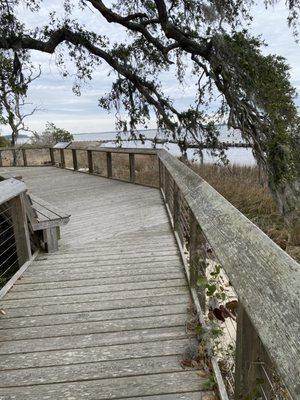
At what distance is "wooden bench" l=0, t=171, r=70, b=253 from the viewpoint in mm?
4363

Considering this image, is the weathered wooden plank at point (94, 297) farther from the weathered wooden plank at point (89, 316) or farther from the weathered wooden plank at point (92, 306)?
the weathered wooden plank at point (89, 316)

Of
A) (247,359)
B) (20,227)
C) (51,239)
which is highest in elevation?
(247,359)

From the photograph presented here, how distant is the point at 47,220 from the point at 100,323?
1.76 meters

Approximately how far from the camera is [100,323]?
2988 mm

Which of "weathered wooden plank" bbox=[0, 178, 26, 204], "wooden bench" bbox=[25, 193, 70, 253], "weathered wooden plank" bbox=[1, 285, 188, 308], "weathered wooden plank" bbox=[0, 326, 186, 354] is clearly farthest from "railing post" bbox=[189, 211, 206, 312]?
"wooden bench" bbox=[25, 193, 70, 253]

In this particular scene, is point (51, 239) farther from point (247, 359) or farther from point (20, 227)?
point (247, 359)

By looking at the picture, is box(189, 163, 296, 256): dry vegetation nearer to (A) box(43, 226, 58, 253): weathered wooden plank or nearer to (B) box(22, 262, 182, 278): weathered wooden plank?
(B) box(22, 262, 182, 278): weathered wooden plank

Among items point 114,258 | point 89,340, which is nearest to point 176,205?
point 114,258

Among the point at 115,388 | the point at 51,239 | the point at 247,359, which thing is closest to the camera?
the point at 247,359

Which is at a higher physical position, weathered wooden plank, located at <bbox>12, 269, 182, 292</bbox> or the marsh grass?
weathered wooden plank, located at <bbox>12, 269, 182, 292</bbox>

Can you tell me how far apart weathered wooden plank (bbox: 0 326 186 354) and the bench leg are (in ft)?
6.60

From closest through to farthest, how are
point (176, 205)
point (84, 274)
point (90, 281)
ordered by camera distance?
1. point (90, 281)
2. point (84, 274)
3. point (176, 205)

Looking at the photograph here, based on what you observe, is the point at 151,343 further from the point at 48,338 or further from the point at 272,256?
the point at 272,256

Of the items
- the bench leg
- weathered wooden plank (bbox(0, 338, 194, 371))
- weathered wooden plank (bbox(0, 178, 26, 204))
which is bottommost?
weathered wooden plank (bbox(0, 338, 194, 371))
